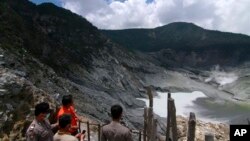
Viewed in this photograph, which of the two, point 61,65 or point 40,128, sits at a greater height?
point 61,65

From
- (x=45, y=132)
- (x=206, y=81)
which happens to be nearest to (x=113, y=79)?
(x=206, y=81)

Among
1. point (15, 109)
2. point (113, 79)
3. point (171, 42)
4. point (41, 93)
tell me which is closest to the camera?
point (15, 109)

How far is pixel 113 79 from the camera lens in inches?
3199

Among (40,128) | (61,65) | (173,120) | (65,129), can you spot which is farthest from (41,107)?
(61,65)

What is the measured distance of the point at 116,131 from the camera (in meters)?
7.38

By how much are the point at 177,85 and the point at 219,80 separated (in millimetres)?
30624

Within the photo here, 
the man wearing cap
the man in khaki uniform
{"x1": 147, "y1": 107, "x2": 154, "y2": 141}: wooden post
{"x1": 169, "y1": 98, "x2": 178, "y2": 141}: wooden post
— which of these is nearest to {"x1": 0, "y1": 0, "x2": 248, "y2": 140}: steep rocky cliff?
{"x1": 147, "y1": 107, "x2": 154, "y2": 141}: wooden post

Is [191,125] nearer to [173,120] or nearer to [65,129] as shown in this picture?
[173,120]

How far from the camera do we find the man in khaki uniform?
24.0 feet

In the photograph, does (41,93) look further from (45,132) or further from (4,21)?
(4,21)

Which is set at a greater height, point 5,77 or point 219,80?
point 219,80

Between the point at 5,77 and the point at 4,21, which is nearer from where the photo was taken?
the point at 5,77

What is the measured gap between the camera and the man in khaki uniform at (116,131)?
24.0ft

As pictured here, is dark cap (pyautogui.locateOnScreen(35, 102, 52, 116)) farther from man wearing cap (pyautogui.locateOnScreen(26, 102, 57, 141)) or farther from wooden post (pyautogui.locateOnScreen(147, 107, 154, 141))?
wooden post (pyautogui.locateOnScreen(147, 107, 154, 141))
